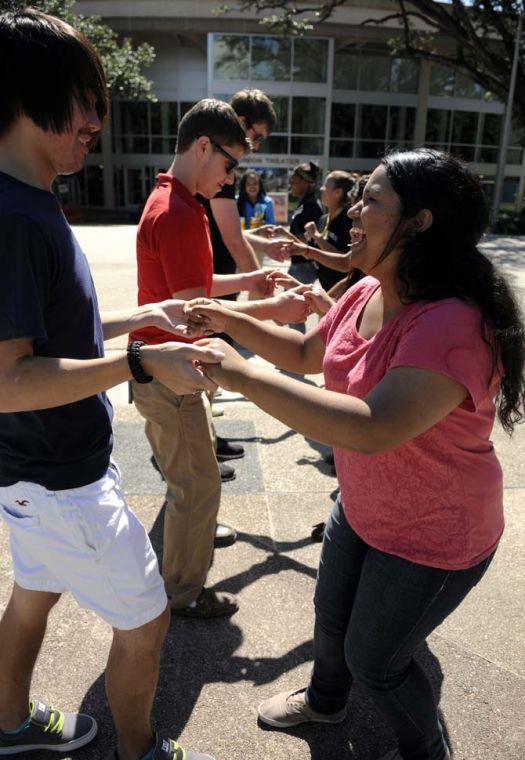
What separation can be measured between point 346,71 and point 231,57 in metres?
6.71

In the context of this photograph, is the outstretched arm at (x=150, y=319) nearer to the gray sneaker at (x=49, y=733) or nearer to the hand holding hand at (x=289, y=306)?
the hand holding hand at (x=289, y=306)

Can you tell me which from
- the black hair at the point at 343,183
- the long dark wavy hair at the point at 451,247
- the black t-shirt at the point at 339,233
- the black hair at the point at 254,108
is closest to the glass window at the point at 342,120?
the black hair at the point at 343,183

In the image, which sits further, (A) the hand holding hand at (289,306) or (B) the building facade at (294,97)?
(B) the building facade at (294,97)

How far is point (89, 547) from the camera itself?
1766 mm

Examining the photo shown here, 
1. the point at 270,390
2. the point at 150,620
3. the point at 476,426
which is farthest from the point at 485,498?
the point at 150,620

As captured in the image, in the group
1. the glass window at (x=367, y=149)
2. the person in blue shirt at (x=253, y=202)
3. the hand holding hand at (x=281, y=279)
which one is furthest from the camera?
the glass window at (x=367, y=149)

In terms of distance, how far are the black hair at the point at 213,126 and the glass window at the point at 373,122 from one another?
32675 millimetres

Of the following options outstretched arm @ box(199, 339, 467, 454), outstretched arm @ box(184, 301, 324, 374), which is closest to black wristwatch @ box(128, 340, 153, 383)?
outstretched arm @ box(199, 339, 467, 454)

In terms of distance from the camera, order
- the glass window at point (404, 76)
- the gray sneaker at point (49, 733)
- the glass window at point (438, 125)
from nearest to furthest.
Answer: the gray sneaker at point (49, 733) → the glass window at point (404, 76) → the glass window at point (438, 125)

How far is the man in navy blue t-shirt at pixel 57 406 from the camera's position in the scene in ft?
5.04

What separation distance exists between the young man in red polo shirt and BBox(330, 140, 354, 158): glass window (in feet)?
104

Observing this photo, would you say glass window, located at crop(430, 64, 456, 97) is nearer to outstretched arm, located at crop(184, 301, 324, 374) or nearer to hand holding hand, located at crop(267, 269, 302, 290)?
hand holding hand, located at crop(267, 269, 302, 290)

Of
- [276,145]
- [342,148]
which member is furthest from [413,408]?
[342,148]

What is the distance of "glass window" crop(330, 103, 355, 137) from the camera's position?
106 feet
